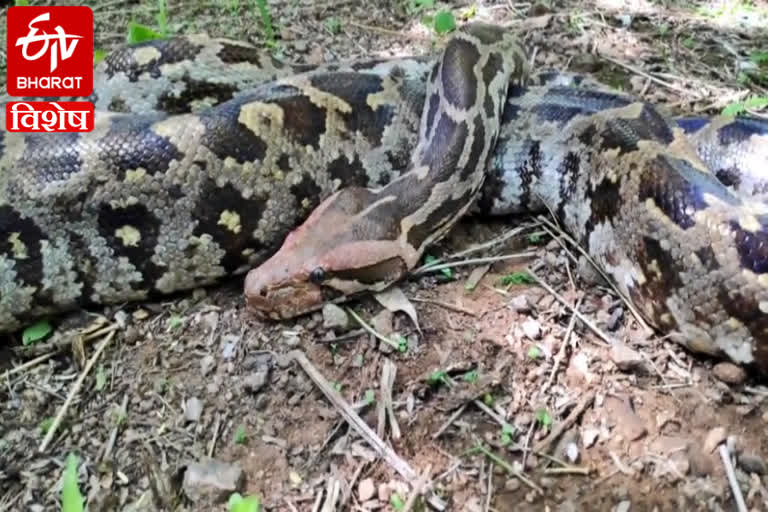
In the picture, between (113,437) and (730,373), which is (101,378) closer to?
(113,437)

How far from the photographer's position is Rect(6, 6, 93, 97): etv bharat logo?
533cm

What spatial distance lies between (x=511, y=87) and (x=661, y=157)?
1.47 metres

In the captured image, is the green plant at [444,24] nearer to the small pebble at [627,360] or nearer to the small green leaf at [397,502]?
the small pebble at [627,360]

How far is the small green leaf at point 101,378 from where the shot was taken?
422cm

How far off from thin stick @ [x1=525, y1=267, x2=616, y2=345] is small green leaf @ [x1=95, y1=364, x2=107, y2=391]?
263 cm

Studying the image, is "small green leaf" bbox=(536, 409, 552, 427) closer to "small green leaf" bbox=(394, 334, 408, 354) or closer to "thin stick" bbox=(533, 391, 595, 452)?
"thin stick" bbox=(533, 391, 595, 452)

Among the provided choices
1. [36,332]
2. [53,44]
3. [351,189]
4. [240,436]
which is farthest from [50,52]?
[240,436]

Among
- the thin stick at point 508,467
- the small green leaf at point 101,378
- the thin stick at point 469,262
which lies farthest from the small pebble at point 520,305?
the small green leaf at point 101,378

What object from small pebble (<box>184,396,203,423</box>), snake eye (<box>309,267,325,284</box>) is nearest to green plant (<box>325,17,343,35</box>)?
snake eye (<box>309,267,325,284</box>)

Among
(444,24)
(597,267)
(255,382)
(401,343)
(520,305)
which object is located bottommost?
(255,382)

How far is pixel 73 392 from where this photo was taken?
4.18 m

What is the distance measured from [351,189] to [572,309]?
1572 millimetres

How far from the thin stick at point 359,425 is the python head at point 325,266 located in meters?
0.34

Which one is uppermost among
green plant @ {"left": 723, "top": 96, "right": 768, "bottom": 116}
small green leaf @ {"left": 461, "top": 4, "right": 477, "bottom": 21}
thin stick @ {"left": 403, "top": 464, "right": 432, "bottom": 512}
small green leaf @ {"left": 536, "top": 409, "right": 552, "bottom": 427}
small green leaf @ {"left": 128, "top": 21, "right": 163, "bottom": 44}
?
small green leaf @ {"left": 461, "top": 4, "right": 477, "bottom": 21}
